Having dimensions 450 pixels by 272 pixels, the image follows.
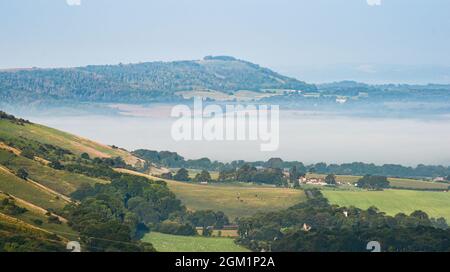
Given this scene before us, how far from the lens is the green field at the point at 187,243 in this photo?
111 feet

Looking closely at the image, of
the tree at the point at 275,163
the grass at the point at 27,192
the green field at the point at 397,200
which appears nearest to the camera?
the grass at the point at 27,192

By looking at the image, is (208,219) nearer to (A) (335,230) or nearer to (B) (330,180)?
(A) (335,230)

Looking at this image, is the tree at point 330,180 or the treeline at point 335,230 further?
the tree at point 330,180

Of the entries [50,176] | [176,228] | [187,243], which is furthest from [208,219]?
[50,176]

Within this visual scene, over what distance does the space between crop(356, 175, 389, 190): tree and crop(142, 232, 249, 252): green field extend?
28.7 m

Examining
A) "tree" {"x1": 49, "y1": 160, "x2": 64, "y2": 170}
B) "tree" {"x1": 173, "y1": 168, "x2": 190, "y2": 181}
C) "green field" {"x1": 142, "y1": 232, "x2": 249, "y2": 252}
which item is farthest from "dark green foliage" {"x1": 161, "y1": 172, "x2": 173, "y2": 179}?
"green field" {"x1": 142, "y1": 232, "x2": 249, "y2": 252}

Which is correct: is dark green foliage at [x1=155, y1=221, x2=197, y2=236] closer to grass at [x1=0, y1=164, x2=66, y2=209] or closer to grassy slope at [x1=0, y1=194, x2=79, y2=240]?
grass at [x1=0, y1=164, x2=66, y2=209]

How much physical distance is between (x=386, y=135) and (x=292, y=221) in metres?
123

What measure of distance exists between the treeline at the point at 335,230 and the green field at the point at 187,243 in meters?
0.75

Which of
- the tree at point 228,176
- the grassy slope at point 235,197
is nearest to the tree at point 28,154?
the grassy slope at point 235,197

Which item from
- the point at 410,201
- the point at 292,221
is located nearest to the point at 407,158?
the point at 410,201

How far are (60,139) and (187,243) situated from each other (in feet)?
146

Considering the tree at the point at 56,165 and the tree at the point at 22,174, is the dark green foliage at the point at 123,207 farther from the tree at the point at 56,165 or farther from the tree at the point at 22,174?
the tree at the point at 56,165

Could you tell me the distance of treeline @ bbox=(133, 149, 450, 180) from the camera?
88.8m
